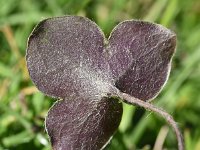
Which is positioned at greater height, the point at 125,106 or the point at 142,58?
the point at 142,58

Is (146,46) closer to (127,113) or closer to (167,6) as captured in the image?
(127,113)

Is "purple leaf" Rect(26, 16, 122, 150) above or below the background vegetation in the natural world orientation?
above

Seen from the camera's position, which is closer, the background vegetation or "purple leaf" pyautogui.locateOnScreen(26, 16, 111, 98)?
"purple leaf" pyautogui.locateOnScreen(26, 16, 111, 98)

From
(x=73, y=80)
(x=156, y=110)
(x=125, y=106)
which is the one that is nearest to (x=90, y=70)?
(x=73, y=80)

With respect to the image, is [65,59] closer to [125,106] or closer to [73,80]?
[73,80]

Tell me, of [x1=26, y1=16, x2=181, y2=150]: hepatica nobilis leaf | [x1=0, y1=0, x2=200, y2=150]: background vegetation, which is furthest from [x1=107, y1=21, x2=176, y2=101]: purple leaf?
[x1=0, y1=0, x2=200, y2=150]: background vegetation

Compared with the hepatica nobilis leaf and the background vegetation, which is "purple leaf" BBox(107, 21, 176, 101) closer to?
the hepatica nobilis leaf

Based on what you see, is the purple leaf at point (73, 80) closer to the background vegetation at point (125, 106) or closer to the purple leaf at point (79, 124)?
the purple leaf at point (79, 124)
